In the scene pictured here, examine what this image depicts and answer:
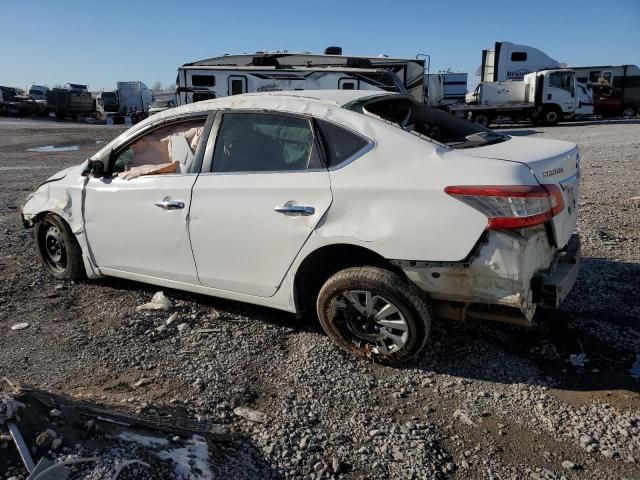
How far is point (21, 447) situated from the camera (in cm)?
213

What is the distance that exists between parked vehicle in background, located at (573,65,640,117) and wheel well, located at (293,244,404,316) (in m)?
32.9

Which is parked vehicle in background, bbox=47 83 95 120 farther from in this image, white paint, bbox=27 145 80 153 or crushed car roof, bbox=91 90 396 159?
crushed car roof, bbox=91 90 396 159

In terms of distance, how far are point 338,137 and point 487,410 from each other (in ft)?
6.07

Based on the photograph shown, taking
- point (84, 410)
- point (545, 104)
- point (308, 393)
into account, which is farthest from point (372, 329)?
point (545, 104)

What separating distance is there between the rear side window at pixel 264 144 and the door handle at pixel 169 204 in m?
0.36

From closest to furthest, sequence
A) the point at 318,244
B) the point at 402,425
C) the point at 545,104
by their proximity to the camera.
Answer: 1. the point at 402,425
2. the point at 318,244
3. the point at 545,104

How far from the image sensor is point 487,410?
2998mm

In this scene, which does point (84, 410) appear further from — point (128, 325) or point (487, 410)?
point (487, 410)

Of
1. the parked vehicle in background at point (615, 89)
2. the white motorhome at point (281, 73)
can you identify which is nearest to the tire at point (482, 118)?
the parked vehicle in background at point (615, 89)

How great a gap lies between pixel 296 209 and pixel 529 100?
84.0ft

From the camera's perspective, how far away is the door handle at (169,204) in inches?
151

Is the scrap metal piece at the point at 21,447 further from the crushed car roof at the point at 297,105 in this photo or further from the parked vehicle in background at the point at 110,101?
the parked vehicle in background at the point at 110,101

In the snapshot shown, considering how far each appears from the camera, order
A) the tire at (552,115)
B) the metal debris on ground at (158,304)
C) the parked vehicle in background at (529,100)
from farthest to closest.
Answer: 1. the tire at (552,115)
2. the parked vehicle in background at (529,100)
3. the metal debris on ground at (158,304)

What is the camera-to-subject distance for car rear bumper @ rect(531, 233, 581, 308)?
119 inches
